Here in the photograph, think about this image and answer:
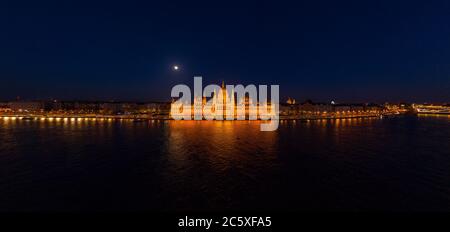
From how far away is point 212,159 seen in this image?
20781 millimetres

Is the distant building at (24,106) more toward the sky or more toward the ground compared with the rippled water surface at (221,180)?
more toward the sky

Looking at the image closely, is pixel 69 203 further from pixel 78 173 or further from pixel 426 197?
pixel 426 197

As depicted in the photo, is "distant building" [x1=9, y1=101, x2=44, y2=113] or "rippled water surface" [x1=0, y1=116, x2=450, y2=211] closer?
"rippled water surface" [x1=0, y1=116, x2=450, y2=211]

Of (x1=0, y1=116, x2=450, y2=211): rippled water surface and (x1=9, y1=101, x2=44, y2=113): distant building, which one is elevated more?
(x1=9, y1=101, x2=44, y2=113): distant building

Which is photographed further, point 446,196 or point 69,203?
point 446,196

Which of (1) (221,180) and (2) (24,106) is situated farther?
(2) (24,106)

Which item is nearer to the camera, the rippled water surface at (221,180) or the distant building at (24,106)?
the rippled water surface at (221,180)

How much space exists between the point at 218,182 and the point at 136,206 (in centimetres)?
493

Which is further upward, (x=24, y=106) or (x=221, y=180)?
(x=24, y=106)

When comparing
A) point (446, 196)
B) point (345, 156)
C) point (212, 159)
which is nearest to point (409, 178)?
point (446, 196)
